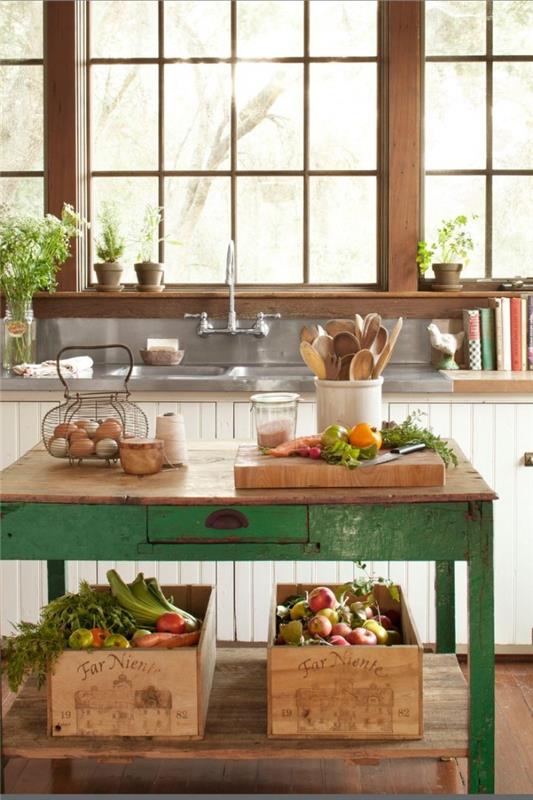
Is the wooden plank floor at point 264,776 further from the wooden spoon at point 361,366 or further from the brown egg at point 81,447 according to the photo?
the wooden spoon at point 361,366

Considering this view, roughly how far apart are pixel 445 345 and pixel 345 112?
1.18 m

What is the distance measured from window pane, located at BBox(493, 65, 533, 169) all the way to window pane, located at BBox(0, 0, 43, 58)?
205 cm

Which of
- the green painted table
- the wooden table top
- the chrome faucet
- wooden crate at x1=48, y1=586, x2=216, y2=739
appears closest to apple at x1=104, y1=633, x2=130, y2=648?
wooden crate at x1=48, y1=586, x2=216, y2=739

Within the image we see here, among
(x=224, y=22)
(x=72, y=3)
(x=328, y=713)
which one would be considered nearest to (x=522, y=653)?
(x=328, y=713)

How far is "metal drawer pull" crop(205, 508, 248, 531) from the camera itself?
105 inches

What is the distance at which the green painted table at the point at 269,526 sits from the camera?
2646 mm

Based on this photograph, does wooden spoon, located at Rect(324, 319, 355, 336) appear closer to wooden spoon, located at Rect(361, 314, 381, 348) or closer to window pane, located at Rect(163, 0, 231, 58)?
wooden spoon, located at Rect(361, 314, 381, 348)

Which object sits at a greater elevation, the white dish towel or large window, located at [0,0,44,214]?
large window, located at [0,0,44,214]

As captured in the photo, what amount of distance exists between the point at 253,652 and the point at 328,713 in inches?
23.4

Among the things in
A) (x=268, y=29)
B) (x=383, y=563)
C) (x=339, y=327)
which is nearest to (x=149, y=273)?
(x=268, y=29)

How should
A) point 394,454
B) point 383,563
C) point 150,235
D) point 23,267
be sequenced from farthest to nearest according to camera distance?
1. point 150,235
2. point 23,267
3. point 383,563
4. point 394,454

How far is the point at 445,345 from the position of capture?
477cm

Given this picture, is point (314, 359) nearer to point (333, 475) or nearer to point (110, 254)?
point (333, 475)

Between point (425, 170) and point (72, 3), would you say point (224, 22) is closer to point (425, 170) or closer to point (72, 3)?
point (72, 3)
